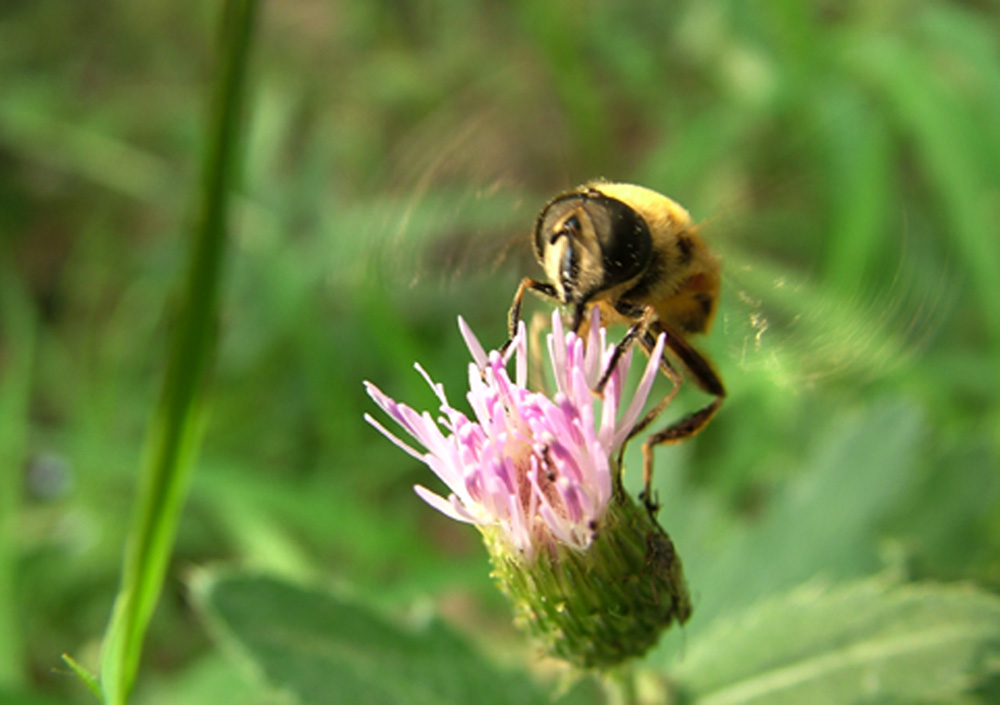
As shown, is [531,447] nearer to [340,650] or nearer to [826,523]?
[340,650]

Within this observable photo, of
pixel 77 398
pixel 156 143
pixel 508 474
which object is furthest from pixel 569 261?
pixel 156 143

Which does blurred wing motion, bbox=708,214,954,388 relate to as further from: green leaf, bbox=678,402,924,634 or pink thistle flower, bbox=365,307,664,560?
green leaf, bbox=678,402,924,634

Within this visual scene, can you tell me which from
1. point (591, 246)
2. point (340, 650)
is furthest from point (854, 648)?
point (340, 650)

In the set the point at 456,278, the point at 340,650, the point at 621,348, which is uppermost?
the point at 456,278

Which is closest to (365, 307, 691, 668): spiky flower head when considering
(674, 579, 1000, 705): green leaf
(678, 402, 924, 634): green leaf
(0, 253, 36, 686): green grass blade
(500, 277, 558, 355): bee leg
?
(500, 277, 558, 355): bee leg

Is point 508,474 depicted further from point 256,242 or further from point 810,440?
point 256,242

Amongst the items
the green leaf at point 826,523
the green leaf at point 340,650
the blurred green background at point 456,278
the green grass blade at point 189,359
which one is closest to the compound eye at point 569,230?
the blurred green background at point 456,278
